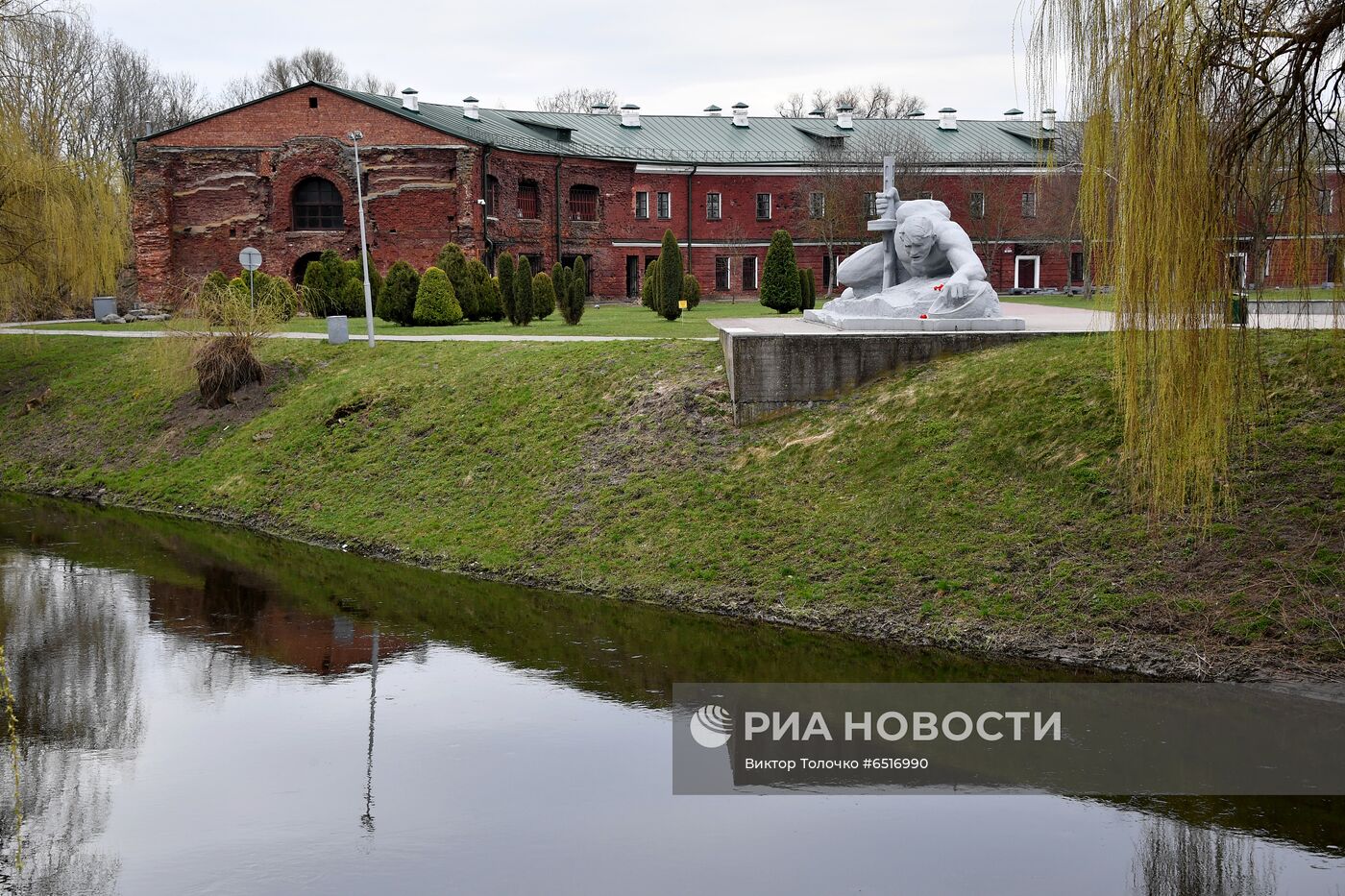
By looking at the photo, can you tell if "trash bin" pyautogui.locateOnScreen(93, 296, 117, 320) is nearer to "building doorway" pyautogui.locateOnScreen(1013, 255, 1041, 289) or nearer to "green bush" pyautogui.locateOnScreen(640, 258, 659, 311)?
"green bush" pyautogui.locateOnScreen(640, 258, 659, 311)

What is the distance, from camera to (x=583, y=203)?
4941cm

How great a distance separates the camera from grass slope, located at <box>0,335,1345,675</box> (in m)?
12.1

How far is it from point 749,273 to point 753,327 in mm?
30091

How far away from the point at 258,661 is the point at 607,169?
128 feet

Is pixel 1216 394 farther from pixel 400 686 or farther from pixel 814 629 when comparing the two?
pixel 400 686

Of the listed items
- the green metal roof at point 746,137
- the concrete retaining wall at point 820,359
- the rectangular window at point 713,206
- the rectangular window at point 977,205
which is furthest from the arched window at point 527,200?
the concrete retaining wall at point 820,359

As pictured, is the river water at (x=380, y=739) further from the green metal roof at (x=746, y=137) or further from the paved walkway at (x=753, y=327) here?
the green metal roof at (x=746, y=137)

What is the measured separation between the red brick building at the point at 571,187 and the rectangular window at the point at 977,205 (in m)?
0.10

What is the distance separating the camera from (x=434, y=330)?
30953mm

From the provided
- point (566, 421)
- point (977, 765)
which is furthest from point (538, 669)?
point (566, 421)

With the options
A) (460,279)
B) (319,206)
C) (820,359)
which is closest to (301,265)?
(319,206)

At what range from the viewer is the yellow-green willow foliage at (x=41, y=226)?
27688mm

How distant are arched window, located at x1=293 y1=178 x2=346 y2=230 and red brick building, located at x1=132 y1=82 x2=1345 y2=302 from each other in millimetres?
49

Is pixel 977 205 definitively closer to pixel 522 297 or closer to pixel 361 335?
pixel 522 297
